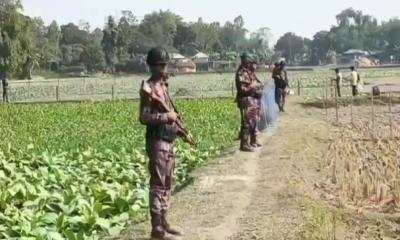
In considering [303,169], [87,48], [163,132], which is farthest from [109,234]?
[87,48]

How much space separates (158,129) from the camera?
25.3ft

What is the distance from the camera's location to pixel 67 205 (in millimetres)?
9336

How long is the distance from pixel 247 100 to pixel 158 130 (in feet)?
21.0

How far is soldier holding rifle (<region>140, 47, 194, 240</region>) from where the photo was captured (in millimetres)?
7645

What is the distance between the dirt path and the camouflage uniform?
0.45m

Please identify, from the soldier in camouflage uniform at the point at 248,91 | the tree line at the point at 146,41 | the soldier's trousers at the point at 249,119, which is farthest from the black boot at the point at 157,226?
the tree line at the point at 146,41

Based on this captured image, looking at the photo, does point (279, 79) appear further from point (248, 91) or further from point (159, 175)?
point (159, 175)

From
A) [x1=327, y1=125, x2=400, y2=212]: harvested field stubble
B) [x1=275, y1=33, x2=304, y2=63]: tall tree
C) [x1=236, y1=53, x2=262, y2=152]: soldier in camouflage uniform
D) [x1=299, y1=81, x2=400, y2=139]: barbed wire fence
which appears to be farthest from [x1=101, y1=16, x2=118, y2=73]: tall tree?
[x1=236, y1=53, x2=262, y2=152]: soldier in camouflage uniform

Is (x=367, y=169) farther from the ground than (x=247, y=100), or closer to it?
closer to it

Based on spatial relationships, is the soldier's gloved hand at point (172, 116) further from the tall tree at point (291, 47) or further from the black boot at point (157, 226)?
the tall tree at point (291, 47)

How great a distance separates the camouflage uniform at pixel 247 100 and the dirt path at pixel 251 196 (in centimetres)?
45

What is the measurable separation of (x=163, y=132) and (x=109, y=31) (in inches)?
3221

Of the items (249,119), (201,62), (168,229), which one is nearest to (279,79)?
(249,119)

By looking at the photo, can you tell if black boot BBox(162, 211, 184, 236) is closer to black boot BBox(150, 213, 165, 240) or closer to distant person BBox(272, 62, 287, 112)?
black boot BBox(150, 213, 165, 240)
